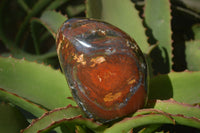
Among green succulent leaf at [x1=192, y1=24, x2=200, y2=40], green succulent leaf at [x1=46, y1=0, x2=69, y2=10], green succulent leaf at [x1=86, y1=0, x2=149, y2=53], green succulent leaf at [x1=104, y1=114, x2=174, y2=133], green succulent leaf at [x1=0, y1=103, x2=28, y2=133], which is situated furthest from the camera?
green succulent leaf at [x1=46, y1=0, x2=69, y2=10]

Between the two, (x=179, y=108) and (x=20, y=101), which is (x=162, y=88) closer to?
(x=179, y=108)

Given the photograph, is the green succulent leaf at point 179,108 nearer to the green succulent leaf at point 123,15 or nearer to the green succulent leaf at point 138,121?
the green succulent leaf at point 138,121

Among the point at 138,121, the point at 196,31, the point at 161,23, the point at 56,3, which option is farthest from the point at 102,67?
the point at 56,3

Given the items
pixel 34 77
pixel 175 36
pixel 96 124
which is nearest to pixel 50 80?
pixel 34 77

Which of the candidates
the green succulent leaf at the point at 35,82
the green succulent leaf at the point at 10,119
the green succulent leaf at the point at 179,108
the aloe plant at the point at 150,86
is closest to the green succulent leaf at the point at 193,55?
the aloe plant at the point at 150,86

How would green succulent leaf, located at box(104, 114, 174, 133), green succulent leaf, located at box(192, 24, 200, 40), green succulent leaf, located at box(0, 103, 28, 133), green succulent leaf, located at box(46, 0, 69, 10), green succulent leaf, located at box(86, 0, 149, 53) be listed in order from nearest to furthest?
green succulent leaf, located at box(104, 114, 174, 133) → green succulent leaf, located at box(0, 103, 28, 133) → green succulent leaf, located at box(86, 0, 149, 53) → green succulent leaf, located at box(192, 24, 200, 40) → green succulent leaf, located at box(46, 0, 69, 10)

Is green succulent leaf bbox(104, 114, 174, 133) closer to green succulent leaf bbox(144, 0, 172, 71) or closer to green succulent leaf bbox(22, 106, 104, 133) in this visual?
green succulent leaf bbox(22, 106, 104, 133)

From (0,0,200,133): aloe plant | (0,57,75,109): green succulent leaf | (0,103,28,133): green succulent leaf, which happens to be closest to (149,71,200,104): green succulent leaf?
(0,0,200,133): aloe plant
